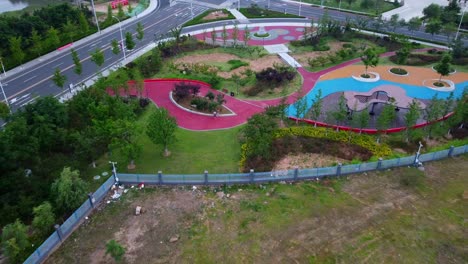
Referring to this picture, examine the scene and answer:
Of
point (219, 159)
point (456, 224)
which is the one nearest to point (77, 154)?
point (219, 159)

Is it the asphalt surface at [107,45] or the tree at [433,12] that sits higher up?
the tree at [433,12]

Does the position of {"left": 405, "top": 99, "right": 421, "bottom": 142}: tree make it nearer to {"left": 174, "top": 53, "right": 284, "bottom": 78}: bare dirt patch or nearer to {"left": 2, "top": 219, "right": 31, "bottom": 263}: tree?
{"left": 174, "top": 53, "right": 284, "bottom": 78}: bare dirt patch

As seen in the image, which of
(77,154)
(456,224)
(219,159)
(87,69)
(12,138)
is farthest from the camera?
(87,69)

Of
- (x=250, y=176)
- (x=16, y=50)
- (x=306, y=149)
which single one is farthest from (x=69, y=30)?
(x=250, y=176)

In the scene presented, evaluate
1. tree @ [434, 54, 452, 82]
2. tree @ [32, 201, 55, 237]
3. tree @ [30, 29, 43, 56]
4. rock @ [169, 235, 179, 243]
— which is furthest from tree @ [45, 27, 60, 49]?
tree @ [434, 54, 452, 82]

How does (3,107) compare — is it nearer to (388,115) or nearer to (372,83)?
(388,115)

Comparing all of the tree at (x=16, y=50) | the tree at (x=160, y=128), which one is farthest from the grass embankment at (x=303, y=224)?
the tree at (x=16, y=50)

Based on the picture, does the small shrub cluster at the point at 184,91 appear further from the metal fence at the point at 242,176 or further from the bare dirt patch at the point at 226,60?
the metal fence at the point at 242,176
